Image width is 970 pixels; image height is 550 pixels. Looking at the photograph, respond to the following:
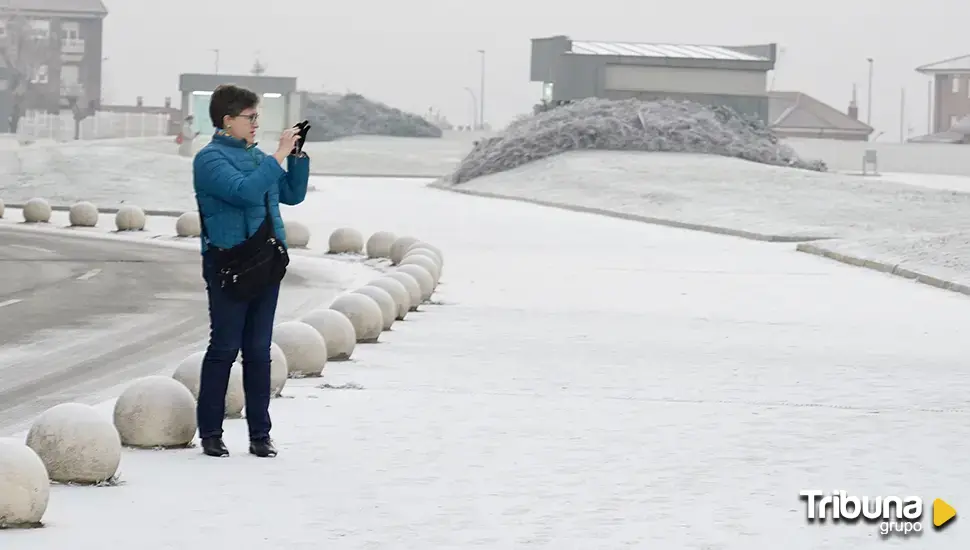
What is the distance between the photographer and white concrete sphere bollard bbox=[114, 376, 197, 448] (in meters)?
8.99

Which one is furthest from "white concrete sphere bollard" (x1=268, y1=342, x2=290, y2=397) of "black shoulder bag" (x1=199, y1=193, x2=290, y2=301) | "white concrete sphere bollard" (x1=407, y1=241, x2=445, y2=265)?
"white concrete sphere bollard" (x1=407, y1=241, x2=445, y2=265)

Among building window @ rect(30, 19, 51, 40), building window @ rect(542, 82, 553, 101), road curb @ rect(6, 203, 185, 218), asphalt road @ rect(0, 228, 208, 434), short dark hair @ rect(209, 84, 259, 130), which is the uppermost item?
building window @ rect(30, 19, 51, 40)

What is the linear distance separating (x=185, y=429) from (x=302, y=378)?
3046mm

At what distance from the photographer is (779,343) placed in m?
15.5

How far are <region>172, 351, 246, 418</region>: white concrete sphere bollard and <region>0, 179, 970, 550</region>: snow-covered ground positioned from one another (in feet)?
1.11

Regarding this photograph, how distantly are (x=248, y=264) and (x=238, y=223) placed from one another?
0.21 metres

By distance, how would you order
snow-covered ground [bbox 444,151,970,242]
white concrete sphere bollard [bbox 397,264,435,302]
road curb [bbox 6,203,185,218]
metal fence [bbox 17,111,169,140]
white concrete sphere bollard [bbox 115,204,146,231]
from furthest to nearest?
metal fence [bbox 17,111,169,140] → road curb [bbox 6,203,185,218] → snow-covered ground [bbox 444,151,970,242] → white concrete sphere bollard [bbox 115,204,146,231] → white concrete sphere bollard [bbox 397,264,435,302]

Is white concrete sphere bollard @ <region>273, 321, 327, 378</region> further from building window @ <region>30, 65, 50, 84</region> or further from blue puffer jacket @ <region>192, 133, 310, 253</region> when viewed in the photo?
building window @ <region>30, 65, 50, 84</region>

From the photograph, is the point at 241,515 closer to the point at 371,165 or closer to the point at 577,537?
the point at 577,537

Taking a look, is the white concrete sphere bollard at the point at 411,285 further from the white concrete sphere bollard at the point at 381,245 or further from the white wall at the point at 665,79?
the white wall at the point at 665,79

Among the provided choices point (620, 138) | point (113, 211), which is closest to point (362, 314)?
point (113, 211)

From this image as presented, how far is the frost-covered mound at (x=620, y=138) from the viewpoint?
201 ft

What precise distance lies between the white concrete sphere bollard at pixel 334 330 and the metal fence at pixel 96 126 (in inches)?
3134

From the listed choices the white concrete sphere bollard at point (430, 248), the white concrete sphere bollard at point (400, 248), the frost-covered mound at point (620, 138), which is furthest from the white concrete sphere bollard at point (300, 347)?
the frost-covered mound at point (620, 138)
